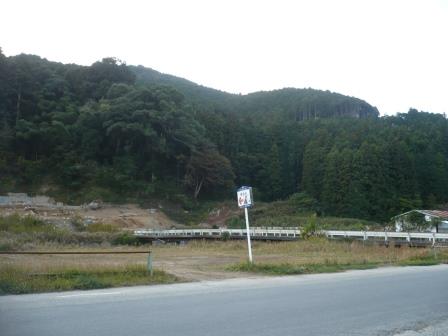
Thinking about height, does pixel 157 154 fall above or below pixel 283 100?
below

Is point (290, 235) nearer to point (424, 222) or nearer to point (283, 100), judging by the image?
point (424, 222)

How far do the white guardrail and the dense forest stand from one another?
60.8 ft

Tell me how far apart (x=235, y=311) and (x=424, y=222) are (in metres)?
41.9

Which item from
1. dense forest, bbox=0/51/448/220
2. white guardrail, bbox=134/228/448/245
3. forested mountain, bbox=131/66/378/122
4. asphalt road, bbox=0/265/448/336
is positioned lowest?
white guardrail, bbox=134/228/448/245

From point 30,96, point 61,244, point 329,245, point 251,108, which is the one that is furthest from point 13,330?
point 251,108

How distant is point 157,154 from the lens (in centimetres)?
7456

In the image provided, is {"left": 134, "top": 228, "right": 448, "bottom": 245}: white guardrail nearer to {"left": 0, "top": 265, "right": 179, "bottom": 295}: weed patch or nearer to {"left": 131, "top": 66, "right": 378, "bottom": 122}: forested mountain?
{"left": 0, "top": 265, "right": 179, "bottom": 295}: weed patch

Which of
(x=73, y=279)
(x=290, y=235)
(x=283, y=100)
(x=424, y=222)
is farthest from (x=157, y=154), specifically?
(x=283, y=100)

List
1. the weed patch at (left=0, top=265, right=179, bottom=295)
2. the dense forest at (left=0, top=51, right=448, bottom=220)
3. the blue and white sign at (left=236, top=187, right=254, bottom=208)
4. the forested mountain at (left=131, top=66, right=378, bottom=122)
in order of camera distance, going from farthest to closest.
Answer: the forested mountain at (left=131, top=66, right=378, bottom=122)
the dense forest at (left=0, top=51, right=448, bottom=220)
the blue and white sign at (left=236, top=187, right=254, bottom=208)
the weed patch at (left=0, top=265, right=179, bottom=295)

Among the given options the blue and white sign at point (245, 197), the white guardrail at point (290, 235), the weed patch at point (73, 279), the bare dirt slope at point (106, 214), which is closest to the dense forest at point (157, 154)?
the bare dirt slope at point (106, 214)

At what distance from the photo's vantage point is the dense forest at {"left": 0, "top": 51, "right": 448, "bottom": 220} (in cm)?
6869

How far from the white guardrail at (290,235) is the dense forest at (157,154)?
18.5m

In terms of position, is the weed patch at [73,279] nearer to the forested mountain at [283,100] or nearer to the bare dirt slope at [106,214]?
the bare dirt slope at [106,214]

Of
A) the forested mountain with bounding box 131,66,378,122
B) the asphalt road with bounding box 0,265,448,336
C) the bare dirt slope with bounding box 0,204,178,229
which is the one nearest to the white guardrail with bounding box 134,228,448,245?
the bare dirt slope with bounding box 0,204,178,229
